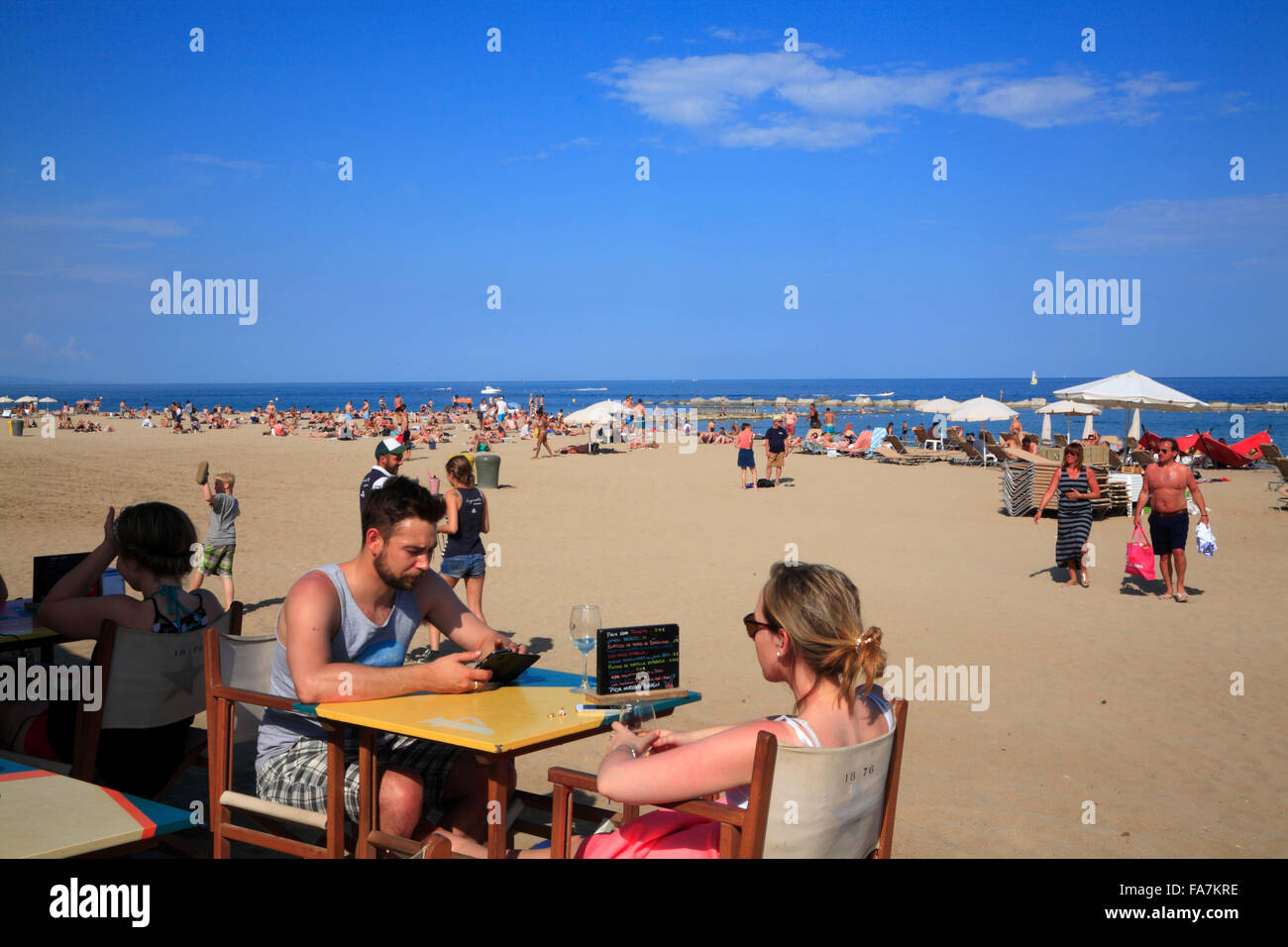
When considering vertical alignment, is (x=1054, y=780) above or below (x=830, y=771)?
below

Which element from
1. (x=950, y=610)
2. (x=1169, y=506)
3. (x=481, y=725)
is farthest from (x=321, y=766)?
(x=1169, y=506)

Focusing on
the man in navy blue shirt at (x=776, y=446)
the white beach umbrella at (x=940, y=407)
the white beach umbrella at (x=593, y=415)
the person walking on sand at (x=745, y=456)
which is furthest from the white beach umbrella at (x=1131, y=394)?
the white beach umbrella at (x=593, y=415)

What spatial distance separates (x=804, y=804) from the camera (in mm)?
2369

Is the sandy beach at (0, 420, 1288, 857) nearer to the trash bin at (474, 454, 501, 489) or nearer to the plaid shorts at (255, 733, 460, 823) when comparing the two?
the trash bin at (474, 454, 501, 489)

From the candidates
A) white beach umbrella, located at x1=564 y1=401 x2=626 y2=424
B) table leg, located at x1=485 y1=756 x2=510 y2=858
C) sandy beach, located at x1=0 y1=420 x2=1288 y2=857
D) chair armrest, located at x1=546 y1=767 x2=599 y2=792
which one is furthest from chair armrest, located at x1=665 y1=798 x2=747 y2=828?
white beach umbrella, located at x1=564 y1=401 x2=626 y2=424

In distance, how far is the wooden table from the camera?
2.85 metres

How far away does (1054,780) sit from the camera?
514 centimetres

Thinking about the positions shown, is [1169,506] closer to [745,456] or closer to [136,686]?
[136,686]

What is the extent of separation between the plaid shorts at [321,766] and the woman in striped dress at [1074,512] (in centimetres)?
861

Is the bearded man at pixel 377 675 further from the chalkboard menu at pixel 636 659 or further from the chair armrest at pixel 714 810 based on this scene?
the chair armrest at pixel 714 810

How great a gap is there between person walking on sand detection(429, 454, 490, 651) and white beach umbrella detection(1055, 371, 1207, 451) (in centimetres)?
1923
